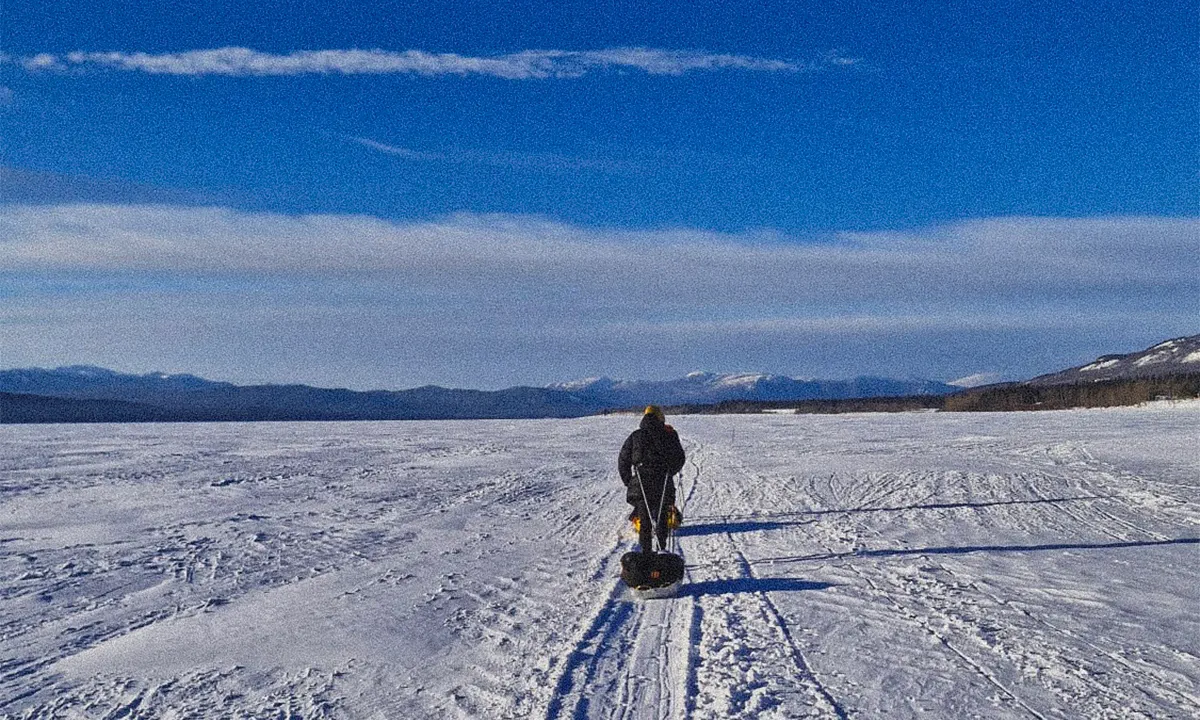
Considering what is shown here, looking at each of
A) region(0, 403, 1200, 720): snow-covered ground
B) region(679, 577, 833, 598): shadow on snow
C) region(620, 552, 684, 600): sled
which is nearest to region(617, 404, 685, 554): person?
region(0, 403, 1200, 720): snow-covered ground

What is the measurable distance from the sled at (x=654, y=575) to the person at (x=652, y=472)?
3.23 feet

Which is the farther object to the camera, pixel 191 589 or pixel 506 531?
pixel 506 531

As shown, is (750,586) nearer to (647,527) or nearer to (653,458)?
(647,527)

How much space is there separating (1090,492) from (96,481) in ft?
66.3

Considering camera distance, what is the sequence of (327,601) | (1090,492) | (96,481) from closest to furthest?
1. (327,601)
2. (1090,492)
3. (96,481)

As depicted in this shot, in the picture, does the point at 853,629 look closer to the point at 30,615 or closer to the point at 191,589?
the point at 191,589

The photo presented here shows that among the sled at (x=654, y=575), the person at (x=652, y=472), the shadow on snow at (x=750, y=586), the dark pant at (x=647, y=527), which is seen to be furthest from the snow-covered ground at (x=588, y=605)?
the person at (x=652, y=472)

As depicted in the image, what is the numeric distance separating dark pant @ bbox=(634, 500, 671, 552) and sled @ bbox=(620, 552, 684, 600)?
0.85m

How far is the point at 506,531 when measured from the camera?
40.1 ft

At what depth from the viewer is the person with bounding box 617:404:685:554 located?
30.1 ft

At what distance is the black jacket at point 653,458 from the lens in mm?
9203

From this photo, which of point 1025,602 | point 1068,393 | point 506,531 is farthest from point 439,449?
point 1068,393

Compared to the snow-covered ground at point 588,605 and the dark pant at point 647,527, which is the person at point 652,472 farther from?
the snow-covered ground at point 588,605

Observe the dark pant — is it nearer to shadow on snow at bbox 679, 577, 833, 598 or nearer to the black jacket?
the black jacket
